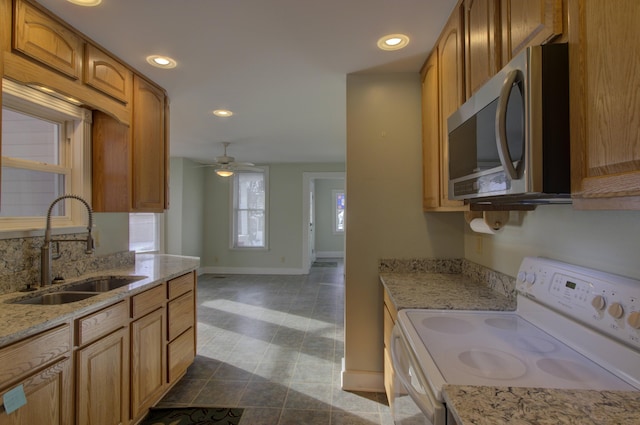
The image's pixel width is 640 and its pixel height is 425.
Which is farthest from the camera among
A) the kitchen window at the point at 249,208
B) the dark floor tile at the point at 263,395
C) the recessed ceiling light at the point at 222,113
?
the kitchen window at the point at 249,208

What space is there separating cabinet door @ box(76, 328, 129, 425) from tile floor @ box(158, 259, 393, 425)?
60 centimetres

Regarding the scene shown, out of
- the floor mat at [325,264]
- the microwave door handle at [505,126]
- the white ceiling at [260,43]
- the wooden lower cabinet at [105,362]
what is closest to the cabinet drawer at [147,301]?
the wooden lower cabinet at [105,362]

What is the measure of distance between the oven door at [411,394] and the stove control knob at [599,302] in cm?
61

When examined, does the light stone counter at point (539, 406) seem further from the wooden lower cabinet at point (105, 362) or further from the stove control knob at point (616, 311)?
the wooden lower cabinet at point (105, 362)

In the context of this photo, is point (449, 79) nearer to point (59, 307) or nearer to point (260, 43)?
point (260, 43)

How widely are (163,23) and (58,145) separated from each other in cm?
121

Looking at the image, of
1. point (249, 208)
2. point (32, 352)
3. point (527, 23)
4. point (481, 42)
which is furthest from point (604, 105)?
point (249, 208)

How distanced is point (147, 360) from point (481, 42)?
2.47 meters

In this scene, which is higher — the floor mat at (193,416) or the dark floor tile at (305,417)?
the dark floor tile at (305,417)

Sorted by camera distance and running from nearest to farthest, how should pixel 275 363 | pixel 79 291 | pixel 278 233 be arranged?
pixel 79 291 < pixel 275 363 < pixel 278 233

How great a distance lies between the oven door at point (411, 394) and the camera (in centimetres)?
87

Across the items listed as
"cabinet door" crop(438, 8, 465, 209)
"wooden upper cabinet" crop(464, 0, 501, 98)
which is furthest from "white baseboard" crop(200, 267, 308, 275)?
"wooden upper cabinet" crop(464, 0, 501, 98)

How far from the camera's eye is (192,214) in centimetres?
633

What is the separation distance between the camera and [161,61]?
7.04 feet
